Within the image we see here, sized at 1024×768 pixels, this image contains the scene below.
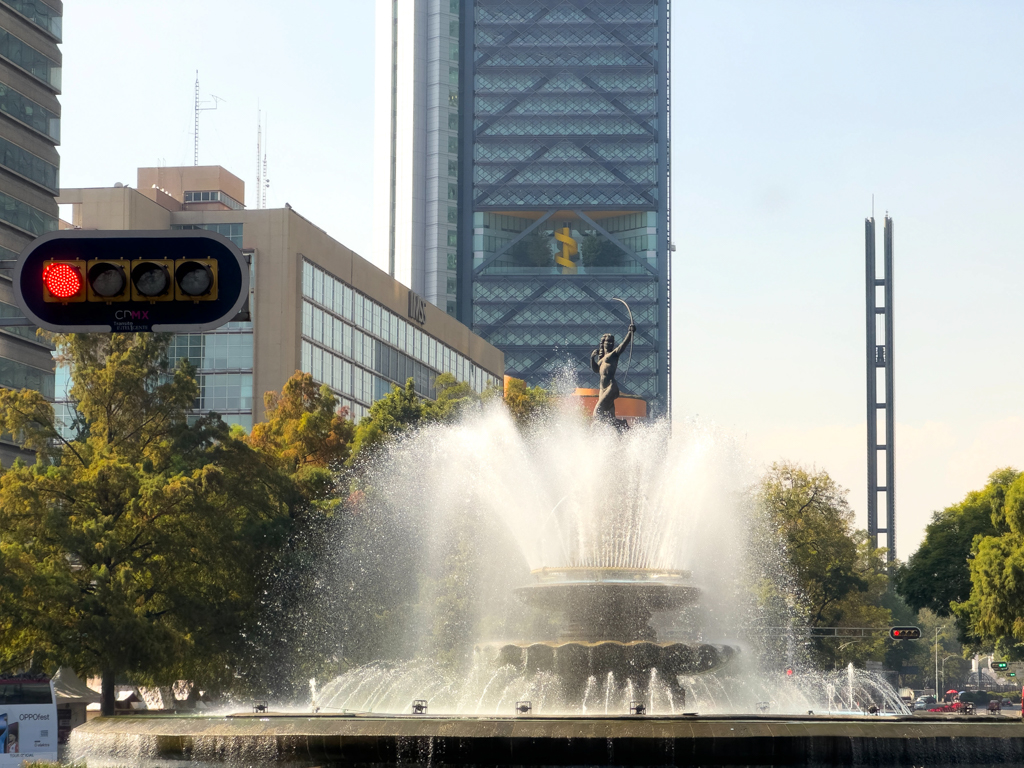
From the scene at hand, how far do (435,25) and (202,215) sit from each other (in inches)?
4493

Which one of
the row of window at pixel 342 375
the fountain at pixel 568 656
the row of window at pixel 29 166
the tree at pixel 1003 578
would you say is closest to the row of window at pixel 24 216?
the row of window at pixel 29 166

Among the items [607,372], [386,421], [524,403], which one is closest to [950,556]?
[524,403]

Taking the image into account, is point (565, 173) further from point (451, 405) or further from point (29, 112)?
point (451, 405)

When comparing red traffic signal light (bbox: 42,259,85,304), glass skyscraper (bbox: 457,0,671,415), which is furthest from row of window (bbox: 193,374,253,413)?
glass skyscraper (bbox: 457,0,671,415)

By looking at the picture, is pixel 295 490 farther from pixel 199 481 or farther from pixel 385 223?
pixel 385 223

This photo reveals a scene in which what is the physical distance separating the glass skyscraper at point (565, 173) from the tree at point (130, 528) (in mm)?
145240

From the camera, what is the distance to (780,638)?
58062 millimetres

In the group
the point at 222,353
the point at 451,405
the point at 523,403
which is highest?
the point at 222,353

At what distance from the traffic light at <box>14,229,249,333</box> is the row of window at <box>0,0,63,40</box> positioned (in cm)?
6938

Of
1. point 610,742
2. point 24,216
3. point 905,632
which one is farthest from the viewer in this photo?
point 24,216

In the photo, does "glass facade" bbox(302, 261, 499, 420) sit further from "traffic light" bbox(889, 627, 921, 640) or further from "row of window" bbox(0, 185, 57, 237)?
"traffic light" bbox(889, 627, 921, 640)

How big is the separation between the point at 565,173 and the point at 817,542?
4954 inches

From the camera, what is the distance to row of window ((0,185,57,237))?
244ft

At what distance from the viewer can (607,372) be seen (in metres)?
35.0
